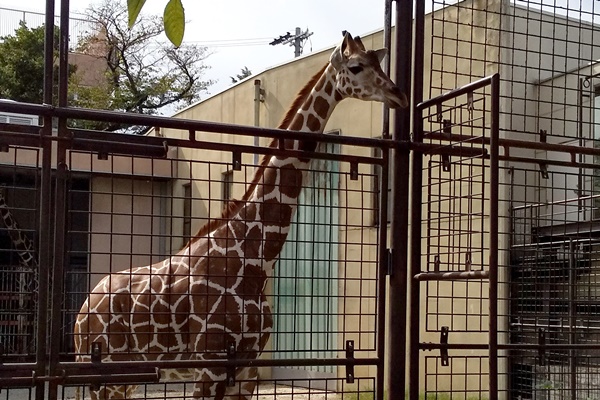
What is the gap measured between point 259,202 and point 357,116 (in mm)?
6950

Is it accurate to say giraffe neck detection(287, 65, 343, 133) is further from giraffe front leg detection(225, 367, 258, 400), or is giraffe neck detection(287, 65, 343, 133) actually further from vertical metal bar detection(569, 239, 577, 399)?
vertical metal bar detection(569, 239, 577, 399)

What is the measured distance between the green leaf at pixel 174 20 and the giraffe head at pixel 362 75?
220 centimetres

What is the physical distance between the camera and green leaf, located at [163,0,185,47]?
1.42 m

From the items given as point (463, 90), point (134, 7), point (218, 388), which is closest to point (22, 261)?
point (218, 388)

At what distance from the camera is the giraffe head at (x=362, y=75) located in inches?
142

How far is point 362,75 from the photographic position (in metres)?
4.16

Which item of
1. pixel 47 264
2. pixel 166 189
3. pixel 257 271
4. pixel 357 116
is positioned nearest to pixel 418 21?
pixel 257 271

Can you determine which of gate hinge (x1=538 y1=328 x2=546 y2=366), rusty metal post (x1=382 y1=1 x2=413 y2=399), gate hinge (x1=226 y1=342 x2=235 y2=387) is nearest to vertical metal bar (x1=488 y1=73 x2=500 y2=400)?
rusty metal post (x1=382 y1=1 x2=413 y2=399)

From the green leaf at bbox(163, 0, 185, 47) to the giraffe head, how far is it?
2198 mm

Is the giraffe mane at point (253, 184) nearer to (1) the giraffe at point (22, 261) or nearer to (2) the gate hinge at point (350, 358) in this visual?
(1) the giraffe at point (22, 261)

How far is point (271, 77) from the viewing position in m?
13.2

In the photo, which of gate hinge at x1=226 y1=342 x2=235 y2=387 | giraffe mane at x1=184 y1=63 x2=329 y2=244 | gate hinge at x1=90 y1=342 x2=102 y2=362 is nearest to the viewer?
gate hinge at x1=90 y1=342 x2=102 y2=362

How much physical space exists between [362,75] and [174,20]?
281 centimetres

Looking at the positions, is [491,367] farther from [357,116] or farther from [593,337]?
[357,116]
